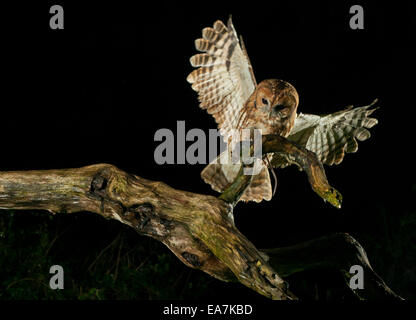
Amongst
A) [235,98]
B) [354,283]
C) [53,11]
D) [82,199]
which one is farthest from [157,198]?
[53,11]

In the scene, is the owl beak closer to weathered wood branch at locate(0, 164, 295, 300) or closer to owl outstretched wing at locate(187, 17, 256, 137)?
owl outstretched wing at locate(187, 17, 256, 137)

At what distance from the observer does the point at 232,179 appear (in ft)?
10.4

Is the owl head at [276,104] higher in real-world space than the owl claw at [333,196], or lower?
higher

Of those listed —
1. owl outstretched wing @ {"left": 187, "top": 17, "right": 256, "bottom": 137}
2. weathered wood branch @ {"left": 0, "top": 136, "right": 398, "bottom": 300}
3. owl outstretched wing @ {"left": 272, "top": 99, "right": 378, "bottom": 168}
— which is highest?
owl outstretched wing @ {"left": 187, "top": 17, "right": 256, "bottom": 137}

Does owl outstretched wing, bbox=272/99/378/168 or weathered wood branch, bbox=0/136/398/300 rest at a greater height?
owl outstretched wing, bbox=272/99/378/168

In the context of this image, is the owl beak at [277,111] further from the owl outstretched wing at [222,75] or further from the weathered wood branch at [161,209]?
the weathered wood branch at [161,209]

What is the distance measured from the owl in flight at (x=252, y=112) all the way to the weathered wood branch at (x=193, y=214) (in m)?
0.89

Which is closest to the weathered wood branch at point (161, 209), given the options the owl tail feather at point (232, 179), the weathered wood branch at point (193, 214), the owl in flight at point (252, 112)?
the weathered wood branch at point (193, 214)

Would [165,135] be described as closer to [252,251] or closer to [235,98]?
[235,98]

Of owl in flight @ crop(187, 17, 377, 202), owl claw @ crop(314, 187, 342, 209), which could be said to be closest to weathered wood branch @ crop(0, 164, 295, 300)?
owl claw @ crop(314, 187, 342, 209)

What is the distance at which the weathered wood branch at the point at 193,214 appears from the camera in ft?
6.10

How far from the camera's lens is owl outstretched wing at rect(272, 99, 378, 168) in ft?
10.2

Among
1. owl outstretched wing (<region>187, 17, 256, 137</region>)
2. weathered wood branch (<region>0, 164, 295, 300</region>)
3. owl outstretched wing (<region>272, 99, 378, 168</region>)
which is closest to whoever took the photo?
weathered wood branch (<region>0, 164, 295, 300</region>)

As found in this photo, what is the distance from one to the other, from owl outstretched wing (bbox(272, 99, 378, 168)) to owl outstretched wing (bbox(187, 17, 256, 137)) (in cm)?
41
